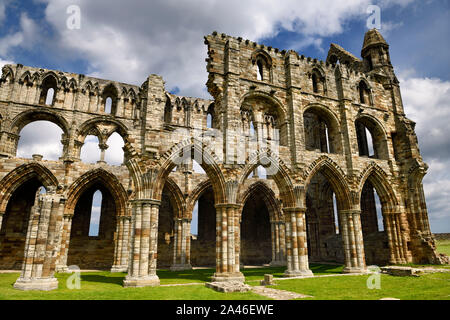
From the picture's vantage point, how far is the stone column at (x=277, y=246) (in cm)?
2164

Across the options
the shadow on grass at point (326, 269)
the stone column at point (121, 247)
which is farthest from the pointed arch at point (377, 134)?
the stone column at point (121, 247)

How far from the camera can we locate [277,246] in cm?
2203

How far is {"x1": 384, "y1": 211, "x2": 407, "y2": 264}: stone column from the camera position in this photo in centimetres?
1672

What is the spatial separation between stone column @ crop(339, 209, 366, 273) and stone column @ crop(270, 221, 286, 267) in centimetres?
702

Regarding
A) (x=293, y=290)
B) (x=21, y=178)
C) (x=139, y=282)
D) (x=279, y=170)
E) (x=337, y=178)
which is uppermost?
(x=21, y=178)

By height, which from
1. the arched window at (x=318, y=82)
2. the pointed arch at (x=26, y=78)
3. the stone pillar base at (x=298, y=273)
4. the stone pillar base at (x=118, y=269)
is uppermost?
the pointed arch at (x=26, y=78)

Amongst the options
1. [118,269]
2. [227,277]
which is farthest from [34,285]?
[118,269]

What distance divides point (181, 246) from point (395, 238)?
13093 mm

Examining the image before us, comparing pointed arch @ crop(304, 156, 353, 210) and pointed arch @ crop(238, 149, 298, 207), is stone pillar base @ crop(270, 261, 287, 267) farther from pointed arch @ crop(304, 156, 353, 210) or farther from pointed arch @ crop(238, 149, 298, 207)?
pointed arch @ crop(238, 149, 298, 207)

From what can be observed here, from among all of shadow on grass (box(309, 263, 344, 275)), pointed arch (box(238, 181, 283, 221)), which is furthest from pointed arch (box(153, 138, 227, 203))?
pointed arch (box(238, 181, 283, 221))

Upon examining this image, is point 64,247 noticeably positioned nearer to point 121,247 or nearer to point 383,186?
point 121,247

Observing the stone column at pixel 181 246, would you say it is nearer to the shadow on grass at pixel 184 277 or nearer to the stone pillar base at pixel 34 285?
the shadow on grass at pixel 184 277

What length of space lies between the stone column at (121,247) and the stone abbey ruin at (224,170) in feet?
0.23

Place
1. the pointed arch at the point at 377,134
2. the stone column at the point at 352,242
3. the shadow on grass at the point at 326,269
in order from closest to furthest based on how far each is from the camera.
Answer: the stone column at the point at 352,242 < the shadow on grass at the point at 326,269 < the pointed arch at the point at 377,134
